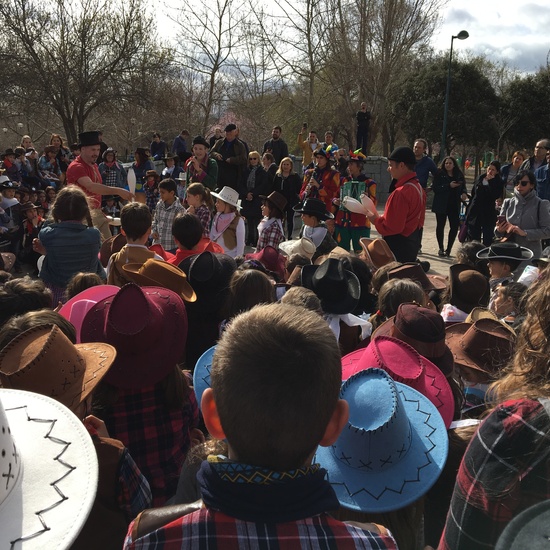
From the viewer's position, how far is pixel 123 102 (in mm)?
21844

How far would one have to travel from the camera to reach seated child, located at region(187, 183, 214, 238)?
6.13 meters

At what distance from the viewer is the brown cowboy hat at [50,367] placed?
1.64 meters

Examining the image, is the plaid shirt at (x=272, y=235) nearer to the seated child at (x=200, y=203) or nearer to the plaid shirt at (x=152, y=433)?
the seated child at (x=200, y=203)

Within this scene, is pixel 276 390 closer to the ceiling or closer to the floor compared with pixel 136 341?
closer to the ceiling

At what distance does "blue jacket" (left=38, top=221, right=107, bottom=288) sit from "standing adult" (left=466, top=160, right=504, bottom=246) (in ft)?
21.5

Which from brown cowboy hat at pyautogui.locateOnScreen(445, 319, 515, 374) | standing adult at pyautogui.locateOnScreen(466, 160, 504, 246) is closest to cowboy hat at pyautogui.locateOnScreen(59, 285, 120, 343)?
brown cowboy hat at pyautogui.locateOnScreen(445, 319, 515, 374)

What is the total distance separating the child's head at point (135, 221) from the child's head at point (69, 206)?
34cm

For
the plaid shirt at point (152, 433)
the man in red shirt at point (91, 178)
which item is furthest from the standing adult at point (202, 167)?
the plaid shirt at point (152, 433)

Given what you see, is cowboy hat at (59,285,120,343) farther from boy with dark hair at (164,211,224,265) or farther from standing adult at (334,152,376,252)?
standing adult at (334,152,376,252)

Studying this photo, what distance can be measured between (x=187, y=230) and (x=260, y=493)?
3.30m

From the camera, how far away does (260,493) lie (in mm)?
988

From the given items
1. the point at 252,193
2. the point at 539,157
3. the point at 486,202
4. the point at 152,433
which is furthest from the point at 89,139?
the point at 539,157

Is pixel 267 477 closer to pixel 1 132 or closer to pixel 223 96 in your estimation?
pixel 223 96

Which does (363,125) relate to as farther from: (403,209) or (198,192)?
(403,209)
